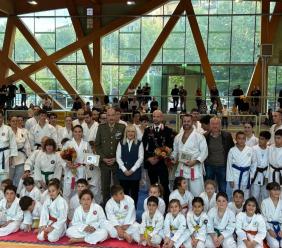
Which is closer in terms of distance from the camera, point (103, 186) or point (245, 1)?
point (103, 186)

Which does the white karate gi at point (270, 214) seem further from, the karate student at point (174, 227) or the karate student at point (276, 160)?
the karate student at point (174, 227)

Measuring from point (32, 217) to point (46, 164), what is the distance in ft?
3.15

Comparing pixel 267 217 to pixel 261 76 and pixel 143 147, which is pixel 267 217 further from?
pixel 261 76

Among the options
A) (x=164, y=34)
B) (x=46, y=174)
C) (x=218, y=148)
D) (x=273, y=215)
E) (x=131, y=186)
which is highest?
(x=164, y=34)

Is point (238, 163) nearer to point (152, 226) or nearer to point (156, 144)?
point (156, 144)

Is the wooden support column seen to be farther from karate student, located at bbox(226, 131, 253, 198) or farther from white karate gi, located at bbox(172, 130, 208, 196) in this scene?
karate student, located at bbox(226, 131, 253, 198)

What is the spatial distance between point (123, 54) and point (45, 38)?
4.86 m

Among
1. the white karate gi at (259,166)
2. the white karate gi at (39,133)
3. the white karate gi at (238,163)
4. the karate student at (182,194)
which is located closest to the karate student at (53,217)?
the karate student at (182,194)

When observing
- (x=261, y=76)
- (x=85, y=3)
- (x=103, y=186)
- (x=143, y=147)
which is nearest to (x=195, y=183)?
(x=143, y=147)

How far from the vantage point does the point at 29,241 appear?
5.62m

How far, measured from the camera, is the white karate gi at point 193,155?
6.24 m

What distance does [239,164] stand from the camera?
6230 millimetres

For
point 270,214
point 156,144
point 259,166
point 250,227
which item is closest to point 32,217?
point 156,144

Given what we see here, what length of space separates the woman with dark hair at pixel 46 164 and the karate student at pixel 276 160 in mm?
3436
